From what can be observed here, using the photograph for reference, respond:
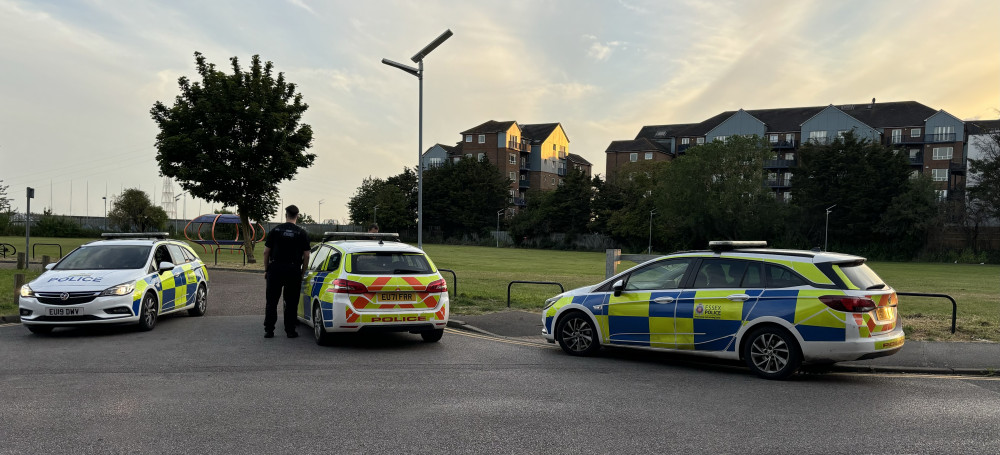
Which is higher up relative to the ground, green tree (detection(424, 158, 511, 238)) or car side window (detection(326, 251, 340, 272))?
green tree (detection(424, 158, 511, 238))

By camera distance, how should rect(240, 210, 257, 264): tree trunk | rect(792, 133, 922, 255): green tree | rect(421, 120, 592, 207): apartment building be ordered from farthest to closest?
1. rect(421, 120, 592, 207): apartment building
2. rect(792, 133, 922, 255): green tree
3. rect(240, 210, 257, 264): tree trunk

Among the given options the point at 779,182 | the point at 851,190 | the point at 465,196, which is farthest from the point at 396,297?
the point at 779,182

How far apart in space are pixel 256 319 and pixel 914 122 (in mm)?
92802

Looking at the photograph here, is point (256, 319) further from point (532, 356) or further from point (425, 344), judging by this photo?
point (532, 356)

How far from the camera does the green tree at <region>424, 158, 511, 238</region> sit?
9494 centimetres

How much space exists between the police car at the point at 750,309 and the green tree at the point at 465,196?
85581 mm

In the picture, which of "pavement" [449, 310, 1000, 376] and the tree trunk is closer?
"pavement" [449, 310, 1000, 376]

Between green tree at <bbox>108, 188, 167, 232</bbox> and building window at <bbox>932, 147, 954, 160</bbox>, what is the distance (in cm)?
9034

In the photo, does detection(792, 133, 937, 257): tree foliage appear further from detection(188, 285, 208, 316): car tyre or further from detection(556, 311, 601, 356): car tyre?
detection(188, 285, 208, 316): car tyre

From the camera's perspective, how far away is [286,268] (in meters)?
10.3

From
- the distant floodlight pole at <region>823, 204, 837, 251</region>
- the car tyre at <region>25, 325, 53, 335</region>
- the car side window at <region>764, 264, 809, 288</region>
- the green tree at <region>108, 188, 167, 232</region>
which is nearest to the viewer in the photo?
the car side window at <region>764, 264, 809, 288</region>

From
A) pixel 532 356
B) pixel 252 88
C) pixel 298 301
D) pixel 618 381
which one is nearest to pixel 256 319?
pixel 298 301

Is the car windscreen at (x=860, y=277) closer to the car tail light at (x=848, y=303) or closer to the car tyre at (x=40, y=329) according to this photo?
the car tail light at (x=848, y=303)

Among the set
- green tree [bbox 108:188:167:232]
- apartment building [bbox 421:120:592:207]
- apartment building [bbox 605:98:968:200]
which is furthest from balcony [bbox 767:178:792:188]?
green tree [bbox 108:188:167:232]
